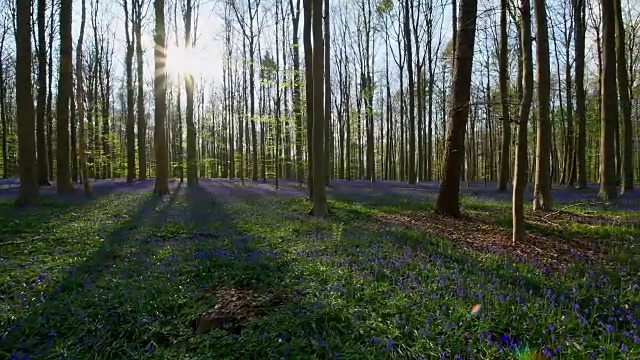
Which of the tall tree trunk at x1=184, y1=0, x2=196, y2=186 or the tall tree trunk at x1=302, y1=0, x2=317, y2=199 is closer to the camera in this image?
the tall tree trunk at x1=302, y1=0, x2=317, y2=199

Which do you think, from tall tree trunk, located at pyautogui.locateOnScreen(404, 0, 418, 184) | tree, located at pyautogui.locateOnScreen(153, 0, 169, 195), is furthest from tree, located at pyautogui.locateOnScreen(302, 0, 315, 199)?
tall tree trunk, located at pyautogui.locateOnScreen(404, 0, 418, 184)

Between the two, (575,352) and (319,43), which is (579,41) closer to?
(319,43)

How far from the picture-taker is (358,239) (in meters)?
6.70

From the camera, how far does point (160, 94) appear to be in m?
16.4

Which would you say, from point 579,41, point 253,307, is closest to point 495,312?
point 253,307

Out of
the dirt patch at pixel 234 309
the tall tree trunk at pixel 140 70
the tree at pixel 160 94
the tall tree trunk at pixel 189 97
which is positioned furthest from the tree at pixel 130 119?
the dirt patch at pixel 234 309

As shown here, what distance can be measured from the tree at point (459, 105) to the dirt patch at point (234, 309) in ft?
21.7

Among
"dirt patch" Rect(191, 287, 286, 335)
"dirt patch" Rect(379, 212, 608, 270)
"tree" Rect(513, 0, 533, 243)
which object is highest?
"tree" Rect(513, 0, 533, 243)

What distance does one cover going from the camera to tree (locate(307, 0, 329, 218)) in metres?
9.48

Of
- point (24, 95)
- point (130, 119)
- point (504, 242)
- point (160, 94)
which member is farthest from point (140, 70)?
point (504, 242)

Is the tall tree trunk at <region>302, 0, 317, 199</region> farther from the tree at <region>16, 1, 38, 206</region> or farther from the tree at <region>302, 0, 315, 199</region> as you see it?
the tree at <region>16, 1, 38, 206</region>

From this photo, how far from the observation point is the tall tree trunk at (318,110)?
31.1 ft

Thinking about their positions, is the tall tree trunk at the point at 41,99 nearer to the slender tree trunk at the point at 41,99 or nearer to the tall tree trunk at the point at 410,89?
the slender tree trunk at the point at 41,99

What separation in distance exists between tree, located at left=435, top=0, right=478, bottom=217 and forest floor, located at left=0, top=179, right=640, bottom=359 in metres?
1.73
